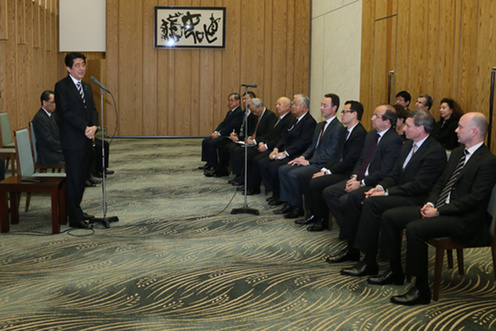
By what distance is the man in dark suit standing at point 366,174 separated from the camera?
16.1 feet

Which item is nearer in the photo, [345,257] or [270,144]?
[345,257]

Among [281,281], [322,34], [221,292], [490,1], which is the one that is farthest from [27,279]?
[322,34]

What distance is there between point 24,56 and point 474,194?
9635mm

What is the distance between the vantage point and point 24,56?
11.3 metres

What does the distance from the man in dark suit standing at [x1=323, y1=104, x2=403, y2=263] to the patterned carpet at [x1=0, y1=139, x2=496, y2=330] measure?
30 centimetres

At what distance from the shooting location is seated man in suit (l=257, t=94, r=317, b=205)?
283 inches

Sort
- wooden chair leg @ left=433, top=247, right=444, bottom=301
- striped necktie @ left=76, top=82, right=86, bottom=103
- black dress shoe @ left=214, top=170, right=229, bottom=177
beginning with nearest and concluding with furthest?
wooden chair leg @ left=433, top=247, right=444, bottom=301
striped necktie @ left=76, top=82, right=86, bottom=103
black dress shoe @ left=214, top=170, right=229, bottom=177

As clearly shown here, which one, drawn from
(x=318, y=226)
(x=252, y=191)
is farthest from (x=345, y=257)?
(x=252, y=191)

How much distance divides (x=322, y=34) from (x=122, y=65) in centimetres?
497

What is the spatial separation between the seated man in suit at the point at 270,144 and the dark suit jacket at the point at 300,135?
486 mm

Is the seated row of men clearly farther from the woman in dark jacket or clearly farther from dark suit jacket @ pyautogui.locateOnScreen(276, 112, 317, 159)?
the woman in dark jacket

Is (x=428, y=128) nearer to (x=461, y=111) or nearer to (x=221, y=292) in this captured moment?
(x=221, y=292)

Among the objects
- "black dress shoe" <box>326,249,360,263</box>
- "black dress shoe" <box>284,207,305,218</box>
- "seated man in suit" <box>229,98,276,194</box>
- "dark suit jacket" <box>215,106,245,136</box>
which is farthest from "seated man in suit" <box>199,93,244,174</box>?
"black dress shoe" <box>326,249,360,263</box>

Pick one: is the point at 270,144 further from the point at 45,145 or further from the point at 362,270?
the point at 362,270
